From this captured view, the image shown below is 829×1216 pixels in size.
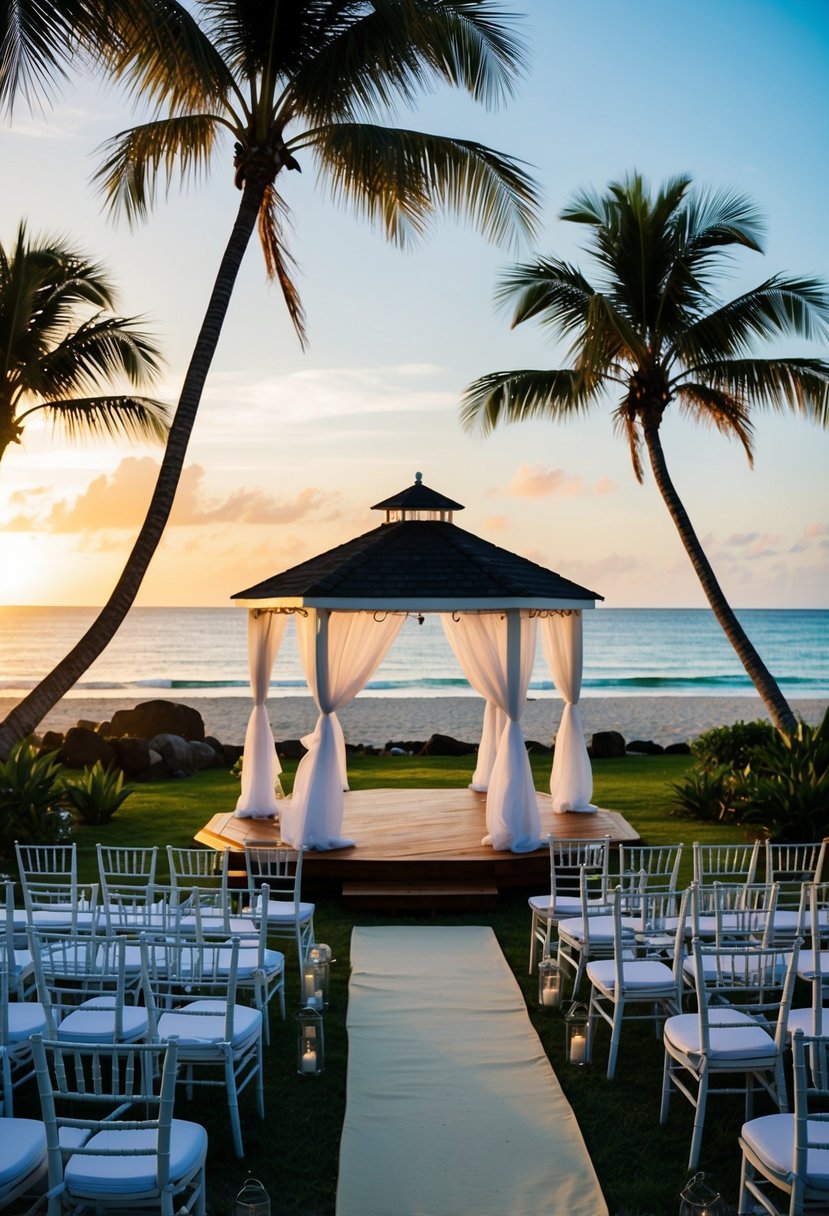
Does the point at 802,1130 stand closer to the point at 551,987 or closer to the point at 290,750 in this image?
the point at 551,987

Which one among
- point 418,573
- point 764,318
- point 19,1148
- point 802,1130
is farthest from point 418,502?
point 802,1130

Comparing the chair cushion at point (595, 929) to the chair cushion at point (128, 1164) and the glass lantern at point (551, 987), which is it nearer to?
the glass lantern at point (551, 987)

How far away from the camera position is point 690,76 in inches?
593

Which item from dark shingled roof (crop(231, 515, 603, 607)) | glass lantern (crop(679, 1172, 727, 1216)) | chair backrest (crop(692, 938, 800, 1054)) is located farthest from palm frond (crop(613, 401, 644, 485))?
glass lantern (crop(679, 1172, 727, 1216))

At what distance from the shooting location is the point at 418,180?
10695mm

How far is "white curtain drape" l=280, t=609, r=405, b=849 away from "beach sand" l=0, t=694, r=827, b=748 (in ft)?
54.4

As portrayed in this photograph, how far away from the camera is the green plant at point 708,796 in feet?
46.1

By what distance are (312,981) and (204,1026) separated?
72.4 inches

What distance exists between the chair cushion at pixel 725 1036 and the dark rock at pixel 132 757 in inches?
538

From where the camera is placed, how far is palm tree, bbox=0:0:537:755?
1012cm

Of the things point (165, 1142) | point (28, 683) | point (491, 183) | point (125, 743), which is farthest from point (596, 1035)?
point (28, 683)

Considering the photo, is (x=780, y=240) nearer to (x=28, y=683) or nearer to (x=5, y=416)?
(x=5, y=416)

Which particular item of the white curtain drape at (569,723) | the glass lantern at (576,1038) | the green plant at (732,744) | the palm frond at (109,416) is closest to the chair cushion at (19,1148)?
the glass lantern at (576,1038)

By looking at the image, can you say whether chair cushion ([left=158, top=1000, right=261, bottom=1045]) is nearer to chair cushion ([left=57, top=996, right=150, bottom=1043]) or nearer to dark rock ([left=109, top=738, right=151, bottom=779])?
chair cushion ([left=57, top=996, right=150, bottom=1043])
